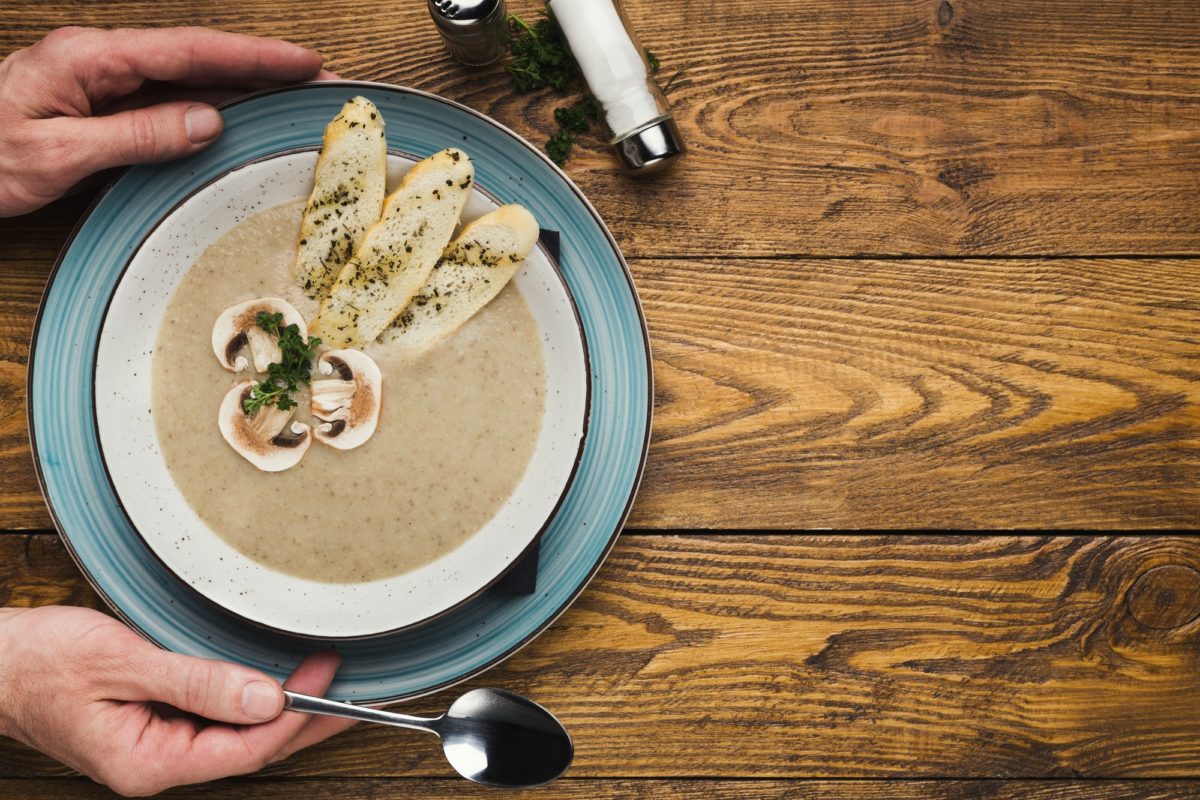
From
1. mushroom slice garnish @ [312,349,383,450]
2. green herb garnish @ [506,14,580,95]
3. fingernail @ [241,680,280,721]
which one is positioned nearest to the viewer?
A: fingernail @ [241,680,280,721]

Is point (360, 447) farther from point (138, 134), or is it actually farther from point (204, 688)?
point (138, 134)

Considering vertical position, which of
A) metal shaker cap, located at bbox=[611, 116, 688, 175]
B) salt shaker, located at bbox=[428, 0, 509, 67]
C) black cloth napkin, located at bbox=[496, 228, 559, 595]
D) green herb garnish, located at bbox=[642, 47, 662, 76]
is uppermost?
green herb garnish, located at bbox=[642, 47, 662, 76]

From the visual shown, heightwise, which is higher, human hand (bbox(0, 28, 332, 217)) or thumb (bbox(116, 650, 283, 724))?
human hand (bbox(0, 28, 332, 217))

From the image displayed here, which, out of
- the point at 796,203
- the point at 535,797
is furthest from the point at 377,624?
the point at 796,203

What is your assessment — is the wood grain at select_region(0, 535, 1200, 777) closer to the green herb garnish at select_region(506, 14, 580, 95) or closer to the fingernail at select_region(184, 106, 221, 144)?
the green herb garnish at select_region(506, 14, 580, 95)

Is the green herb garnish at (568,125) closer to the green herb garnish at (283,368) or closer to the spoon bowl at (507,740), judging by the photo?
the green herb garnish at (283,368)

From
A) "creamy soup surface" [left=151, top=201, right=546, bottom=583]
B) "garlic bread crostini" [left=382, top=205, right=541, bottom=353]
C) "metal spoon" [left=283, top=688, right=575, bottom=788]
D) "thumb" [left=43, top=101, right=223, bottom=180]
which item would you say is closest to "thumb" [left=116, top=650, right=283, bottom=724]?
"creamy soup surface" [left=151, top=201, right=546, bottom=583]
